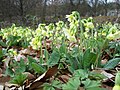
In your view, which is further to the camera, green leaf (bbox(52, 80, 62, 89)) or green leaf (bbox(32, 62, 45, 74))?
green leaf (bbox(32, 62, 45, 74))

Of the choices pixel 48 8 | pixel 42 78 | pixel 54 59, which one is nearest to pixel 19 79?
pixel 42 78

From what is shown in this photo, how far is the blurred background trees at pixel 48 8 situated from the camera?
1381cm

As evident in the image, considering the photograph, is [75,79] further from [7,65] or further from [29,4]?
[29,4]

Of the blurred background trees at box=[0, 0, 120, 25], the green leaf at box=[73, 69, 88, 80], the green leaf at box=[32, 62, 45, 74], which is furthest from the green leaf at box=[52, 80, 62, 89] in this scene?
the blurred background trees at box=[0, 0, 120, 25]

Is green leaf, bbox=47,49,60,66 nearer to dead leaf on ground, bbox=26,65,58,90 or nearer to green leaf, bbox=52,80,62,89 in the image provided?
dead leaf on ground, bbox=26,65,58,90

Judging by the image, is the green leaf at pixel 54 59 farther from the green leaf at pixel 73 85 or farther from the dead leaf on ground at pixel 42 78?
the green leaf at pixel 73 85

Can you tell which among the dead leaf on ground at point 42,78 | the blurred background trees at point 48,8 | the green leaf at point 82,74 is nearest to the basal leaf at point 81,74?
the green leaf at point 82,74

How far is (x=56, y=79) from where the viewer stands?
1331 mm

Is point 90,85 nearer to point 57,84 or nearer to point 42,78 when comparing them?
point 57,84

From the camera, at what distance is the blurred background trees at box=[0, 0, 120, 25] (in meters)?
13.8

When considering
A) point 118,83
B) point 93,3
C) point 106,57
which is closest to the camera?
point 118,83

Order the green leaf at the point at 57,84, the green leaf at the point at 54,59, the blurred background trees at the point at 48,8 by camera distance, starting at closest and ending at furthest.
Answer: the green leaf at the point at 57,84
the green leaf at the point at 54,59
the blurred background trees at the point at 48,8

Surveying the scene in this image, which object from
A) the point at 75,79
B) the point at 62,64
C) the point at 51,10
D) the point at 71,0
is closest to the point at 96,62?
the point at 62,64

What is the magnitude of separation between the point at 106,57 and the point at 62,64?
1.19 ft
